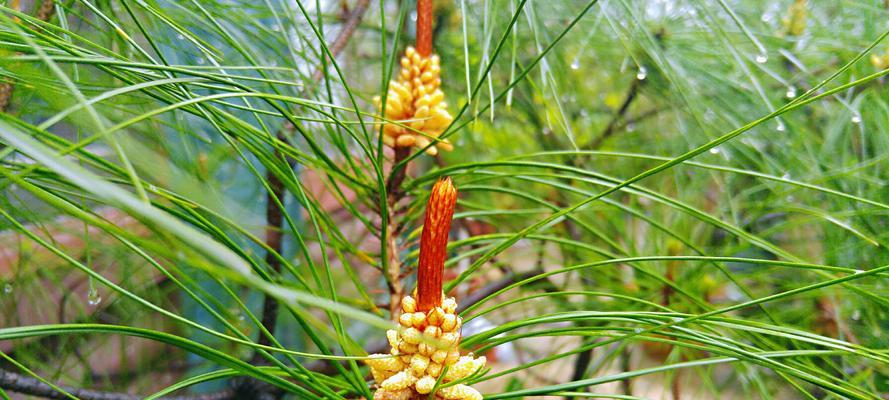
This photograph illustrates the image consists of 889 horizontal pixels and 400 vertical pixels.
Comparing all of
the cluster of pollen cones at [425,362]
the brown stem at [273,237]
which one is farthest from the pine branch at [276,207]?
the cluster of pollen cones at [425,362]

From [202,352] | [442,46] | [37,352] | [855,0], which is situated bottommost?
[37,352]

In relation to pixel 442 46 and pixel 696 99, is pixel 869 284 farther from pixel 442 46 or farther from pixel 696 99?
pixel 442 46

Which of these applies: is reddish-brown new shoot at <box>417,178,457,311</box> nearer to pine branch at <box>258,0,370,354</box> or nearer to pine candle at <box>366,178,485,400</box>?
pine candle at <box>366,178,485,400</box>

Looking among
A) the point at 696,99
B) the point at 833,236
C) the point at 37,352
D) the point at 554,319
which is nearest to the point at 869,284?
the point at 833,236

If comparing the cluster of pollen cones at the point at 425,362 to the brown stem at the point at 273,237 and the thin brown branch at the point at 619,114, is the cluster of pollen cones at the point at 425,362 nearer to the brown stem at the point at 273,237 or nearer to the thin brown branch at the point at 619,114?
the brown stem at the point at 273,237

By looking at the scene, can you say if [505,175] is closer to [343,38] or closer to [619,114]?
[343,38]
